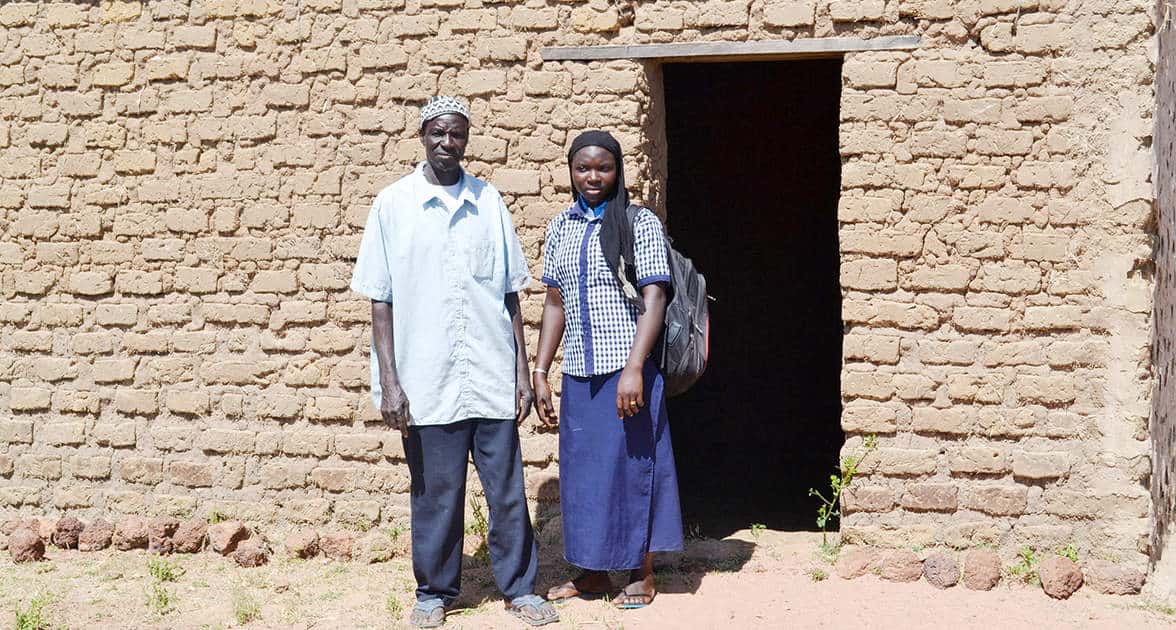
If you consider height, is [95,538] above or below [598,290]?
below

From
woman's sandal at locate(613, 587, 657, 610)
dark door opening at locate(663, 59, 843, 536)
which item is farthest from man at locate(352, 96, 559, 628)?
dark door opening at locate(663, 59, 843, 536)

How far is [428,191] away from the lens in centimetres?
434

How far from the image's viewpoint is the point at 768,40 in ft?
16.6

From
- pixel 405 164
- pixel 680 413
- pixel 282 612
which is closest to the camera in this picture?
pixel 282 612

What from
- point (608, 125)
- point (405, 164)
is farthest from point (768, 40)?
point (405, 164)

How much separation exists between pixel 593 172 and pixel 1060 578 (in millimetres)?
2520

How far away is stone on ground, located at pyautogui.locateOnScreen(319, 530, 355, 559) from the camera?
538 cm

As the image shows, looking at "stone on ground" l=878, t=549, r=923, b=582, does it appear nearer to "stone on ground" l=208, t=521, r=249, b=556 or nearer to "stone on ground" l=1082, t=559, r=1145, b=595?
"stone on ground" l=1082, t=559, r=1145, b=595

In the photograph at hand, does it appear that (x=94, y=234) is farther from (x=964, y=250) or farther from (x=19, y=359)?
(x=964, y=250)

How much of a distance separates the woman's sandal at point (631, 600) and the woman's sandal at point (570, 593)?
115mm

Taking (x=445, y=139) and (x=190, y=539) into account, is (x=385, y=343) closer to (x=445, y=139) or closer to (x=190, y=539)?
(x=445, y=139)

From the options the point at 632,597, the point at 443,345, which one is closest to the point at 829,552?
the point at 632,597

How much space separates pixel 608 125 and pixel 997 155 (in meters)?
1.70

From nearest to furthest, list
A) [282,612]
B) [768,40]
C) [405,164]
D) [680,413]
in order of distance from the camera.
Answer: [282,612] < [768,40] < [405,164] < [680,413]
